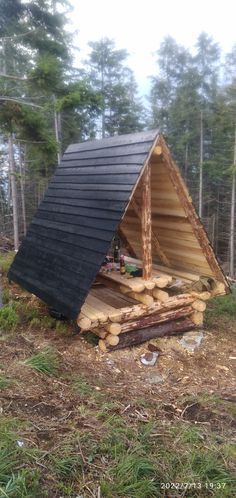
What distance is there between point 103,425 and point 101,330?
2175 millimetres

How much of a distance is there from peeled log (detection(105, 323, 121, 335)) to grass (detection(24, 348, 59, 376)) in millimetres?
1036

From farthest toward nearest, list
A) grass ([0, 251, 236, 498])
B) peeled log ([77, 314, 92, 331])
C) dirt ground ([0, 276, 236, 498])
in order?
peeled log ([77, 314, 92, 331])
dirt ground ([0, 276, 236, 498])
grass ([0, 251, 236, 498])

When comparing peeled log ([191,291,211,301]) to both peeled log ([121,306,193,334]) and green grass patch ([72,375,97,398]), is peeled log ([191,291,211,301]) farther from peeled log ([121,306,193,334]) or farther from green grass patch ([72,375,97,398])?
green grass patch ([72,375,97,398])

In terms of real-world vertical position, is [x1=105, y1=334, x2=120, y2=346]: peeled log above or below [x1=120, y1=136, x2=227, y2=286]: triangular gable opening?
below

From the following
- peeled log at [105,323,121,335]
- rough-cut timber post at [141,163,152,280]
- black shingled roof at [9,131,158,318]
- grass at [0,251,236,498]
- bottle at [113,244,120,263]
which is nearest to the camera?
grass at [0,251,236,498]

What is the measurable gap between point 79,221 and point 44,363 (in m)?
2.20

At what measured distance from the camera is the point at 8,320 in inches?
210

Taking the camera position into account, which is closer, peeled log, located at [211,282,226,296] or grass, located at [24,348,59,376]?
grass, located at [24,348,59,376]

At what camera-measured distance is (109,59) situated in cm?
2395

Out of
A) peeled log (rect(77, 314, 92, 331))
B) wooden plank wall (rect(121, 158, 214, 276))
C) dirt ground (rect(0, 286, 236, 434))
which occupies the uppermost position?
wooden plank wall (rect(121, 158, 214, 276))

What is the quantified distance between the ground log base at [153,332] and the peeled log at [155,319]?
4.6 inches

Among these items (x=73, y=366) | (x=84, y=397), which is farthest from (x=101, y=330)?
(x=84, y=397)

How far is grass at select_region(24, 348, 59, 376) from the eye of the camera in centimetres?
402

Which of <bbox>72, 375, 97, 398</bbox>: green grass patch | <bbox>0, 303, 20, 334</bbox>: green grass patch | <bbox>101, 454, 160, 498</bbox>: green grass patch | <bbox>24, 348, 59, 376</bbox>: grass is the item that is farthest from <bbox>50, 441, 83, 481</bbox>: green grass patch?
<bbox>0, 303, 20, 334</bbox>: green grass patch
